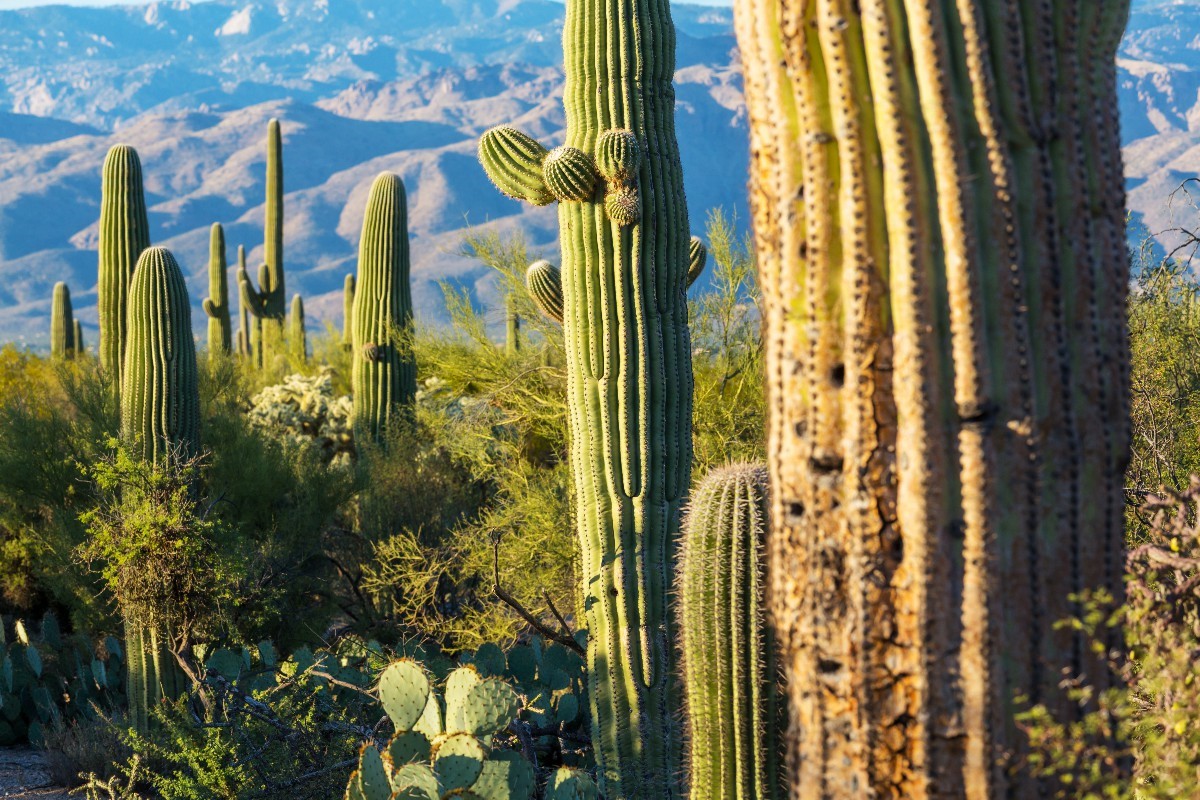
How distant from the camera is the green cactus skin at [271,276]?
20.5 metres

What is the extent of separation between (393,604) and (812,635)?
8.85 m

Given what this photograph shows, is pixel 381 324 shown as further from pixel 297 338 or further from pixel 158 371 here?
pixel 297 338

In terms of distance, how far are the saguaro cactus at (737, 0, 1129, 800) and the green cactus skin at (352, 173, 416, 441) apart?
37.2ft

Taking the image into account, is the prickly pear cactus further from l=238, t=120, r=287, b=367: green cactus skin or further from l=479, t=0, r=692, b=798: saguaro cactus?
l=238, t=120, r=287, b=367: green cactus skin

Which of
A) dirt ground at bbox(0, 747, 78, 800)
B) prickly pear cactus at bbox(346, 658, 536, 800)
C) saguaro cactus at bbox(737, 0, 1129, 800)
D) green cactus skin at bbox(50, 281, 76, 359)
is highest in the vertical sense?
green cactus skin at bbox(50, 281, 76, 359)

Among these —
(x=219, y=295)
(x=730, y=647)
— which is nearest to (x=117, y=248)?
(x=730, y=647)

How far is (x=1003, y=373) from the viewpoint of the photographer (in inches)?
99.7

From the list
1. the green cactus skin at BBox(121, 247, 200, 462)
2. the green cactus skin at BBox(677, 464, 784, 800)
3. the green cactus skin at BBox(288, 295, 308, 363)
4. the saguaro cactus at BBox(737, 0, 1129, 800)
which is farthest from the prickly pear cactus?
the green cactus skin at BBox(288, 295, 308, 363)

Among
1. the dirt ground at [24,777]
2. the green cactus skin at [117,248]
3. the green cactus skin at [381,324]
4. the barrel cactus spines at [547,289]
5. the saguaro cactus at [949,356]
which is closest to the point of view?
the saguaro cactus at [949,356]

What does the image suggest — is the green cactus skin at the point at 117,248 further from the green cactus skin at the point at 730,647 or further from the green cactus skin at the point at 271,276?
the green cactus skin at the point at 730,647

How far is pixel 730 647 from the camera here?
4.24 meters

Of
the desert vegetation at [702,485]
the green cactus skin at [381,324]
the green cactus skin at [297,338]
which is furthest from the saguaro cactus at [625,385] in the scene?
the green cactus skin at [297,338]

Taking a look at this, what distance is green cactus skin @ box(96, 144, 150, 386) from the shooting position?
36.5 ft

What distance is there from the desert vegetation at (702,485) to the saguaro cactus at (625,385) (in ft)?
0.06
